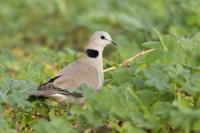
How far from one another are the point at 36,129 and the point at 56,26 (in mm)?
6024

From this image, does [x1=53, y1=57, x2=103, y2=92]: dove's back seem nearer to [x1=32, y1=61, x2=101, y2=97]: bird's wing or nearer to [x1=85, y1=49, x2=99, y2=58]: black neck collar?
[x1=32, y1=61, x2=101, y2=97]: bird's wing

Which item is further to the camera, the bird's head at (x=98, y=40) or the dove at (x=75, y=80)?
the bird's head at (x=98, y=40)

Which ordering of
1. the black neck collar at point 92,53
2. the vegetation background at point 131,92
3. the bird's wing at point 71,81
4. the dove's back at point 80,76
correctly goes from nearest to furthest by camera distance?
the vegetation background at point 131,92, the bird's wing at point 71,81, the dove's back at point 80,76, the black neck collar at point 92,53

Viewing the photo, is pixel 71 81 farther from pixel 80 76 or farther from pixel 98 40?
pixel 98 40

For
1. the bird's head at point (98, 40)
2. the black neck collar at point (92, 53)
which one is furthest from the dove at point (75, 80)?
the bird's head at point (98, 40)

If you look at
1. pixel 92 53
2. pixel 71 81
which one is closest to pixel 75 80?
pixel 71 81

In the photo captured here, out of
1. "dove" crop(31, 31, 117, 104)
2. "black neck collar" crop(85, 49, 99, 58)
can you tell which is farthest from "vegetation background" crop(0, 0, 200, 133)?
"black neck collar" crop(85, 49, 99, 58)

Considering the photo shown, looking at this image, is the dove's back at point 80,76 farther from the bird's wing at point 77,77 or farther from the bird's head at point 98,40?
the bird's head at point 98,40

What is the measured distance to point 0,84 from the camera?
6270 mm

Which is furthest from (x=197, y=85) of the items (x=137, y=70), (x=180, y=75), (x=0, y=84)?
(x=0, y=84)

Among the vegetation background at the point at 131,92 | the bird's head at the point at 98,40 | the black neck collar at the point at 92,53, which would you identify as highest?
the bird's head at the point at 98,40

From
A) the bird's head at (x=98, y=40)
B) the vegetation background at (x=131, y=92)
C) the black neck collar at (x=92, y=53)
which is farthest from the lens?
the bird's head at (x=98, y=40)

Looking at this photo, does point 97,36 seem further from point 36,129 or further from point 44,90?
point 36,129

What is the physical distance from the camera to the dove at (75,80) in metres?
6.24
